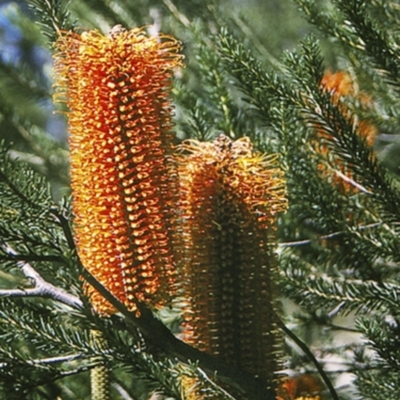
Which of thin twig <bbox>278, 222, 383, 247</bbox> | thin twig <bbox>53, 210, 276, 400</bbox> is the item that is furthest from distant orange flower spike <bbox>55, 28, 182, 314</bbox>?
thin twig <bbox>278, 222, 383, 247</bbox>

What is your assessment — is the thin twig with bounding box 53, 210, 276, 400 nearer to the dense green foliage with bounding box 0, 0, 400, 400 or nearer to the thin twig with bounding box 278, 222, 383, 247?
the dense green foliage with bounding box 0, 0, 400, 400

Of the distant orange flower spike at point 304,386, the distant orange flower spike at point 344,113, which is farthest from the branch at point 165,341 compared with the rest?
the distant orange flower spike at point 344,113

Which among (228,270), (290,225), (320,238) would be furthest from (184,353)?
(290,225)

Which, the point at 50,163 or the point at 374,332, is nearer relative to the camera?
the point at 374,332

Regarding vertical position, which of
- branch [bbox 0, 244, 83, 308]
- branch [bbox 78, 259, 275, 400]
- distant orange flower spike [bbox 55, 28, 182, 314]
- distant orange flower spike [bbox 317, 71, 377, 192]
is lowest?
branch [bbox 78, 259, 275, 400]

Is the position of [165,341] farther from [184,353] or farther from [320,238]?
[320,238]

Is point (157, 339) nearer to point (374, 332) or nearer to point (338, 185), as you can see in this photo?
point (374, 332)

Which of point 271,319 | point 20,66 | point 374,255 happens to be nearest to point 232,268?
point 271,319
